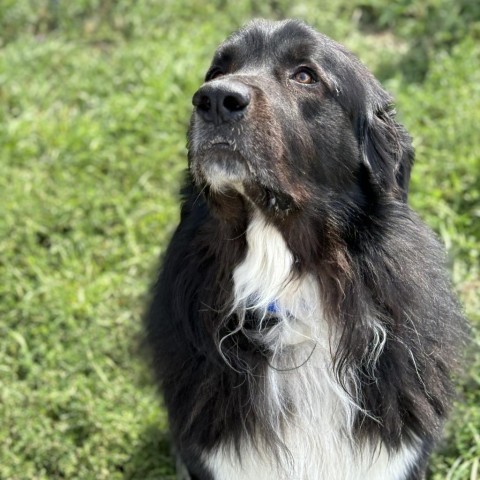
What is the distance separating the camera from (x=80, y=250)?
4992 millimetres

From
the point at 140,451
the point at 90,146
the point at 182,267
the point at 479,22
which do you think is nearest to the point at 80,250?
the point at 90,146

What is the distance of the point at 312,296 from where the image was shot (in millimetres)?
3057

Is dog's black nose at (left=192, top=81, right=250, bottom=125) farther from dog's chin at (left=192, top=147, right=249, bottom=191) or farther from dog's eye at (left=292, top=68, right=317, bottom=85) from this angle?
dog's eye at (left=292, top=68, right=317, bottom=85)

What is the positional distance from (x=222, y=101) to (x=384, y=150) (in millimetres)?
773

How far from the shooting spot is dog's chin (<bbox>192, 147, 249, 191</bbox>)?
2.77 meters

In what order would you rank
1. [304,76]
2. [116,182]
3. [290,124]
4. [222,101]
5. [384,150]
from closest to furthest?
[222,101] < [290,124] < [304,76] < [384,150] < [116,182]

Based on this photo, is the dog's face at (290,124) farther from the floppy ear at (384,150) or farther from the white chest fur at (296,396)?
the white chest fur at (296,396)

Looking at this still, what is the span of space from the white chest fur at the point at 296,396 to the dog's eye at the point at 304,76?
19.9 inches

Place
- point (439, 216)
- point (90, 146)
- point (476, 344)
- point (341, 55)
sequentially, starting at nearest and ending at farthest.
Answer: point (341, 55), point (476, 344), point (439, 216), point (90, 146)

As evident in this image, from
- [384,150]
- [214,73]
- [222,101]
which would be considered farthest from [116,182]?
[222,101]

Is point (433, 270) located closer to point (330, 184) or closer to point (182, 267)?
point (330, 184)

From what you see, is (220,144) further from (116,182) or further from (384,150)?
(116,182)

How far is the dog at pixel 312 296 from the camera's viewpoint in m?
3.00

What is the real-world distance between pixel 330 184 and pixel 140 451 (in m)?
1.71
